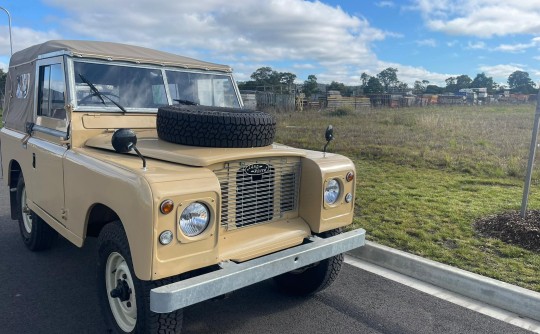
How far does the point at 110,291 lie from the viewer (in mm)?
3217

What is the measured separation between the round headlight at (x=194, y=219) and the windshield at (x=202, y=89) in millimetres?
1967

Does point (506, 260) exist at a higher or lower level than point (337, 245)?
lower

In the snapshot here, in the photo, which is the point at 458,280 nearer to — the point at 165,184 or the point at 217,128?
the point at 217,128

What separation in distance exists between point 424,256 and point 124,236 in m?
3.26

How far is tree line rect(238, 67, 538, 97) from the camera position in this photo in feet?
128

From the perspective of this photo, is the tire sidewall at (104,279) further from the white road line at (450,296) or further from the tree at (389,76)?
the tree at (389,76)

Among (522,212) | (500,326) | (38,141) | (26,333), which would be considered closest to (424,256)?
(500,326)

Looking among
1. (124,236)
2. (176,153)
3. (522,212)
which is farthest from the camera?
(522,212)

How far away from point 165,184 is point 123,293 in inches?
38.1

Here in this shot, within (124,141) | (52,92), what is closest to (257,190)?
(124,141)

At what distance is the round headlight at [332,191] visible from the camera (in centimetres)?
361

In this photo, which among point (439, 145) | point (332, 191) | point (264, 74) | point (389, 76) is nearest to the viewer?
point (332, 191)

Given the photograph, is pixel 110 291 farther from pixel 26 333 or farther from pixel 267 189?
pixel 267 189

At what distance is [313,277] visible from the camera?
13.1ft
